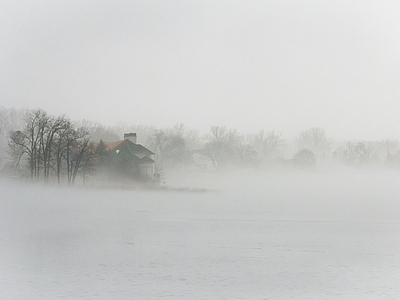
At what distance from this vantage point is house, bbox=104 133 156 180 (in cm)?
7988

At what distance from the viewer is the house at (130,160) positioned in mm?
79875

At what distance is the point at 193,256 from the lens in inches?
1053

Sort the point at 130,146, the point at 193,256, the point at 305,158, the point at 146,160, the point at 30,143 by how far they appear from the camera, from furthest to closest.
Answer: the point at 305,158, the point at 130,146, the point at 146,160, the point at 30,143, the point at 193,256

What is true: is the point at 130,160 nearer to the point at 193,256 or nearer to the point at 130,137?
the point at 130,137

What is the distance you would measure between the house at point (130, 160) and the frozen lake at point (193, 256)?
2561cm

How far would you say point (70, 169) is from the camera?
3110 inches

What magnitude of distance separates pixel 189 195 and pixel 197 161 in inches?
938

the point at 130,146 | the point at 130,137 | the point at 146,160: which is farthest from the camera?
the point at 130,137

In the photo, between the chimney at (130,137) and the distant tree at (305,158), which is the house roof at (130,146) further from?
the distant tree at (305,158)

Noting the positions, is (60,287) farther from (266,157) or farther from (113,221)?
(266,157)

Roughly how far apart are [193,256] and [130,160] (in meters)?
54.6

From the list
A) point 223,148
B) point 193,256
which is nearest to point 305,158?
point 223,148

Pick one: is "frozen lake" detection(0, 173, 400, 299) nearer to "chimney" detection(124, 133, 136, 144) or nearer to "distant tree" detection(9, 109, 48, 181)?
"distant tree" detection(9, 109, 48, 181)

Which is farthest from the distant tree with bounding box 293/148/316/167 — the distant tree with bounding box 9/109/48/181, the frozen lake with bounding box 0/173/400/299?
the frozen lake with bounding box 0/173/400/299
